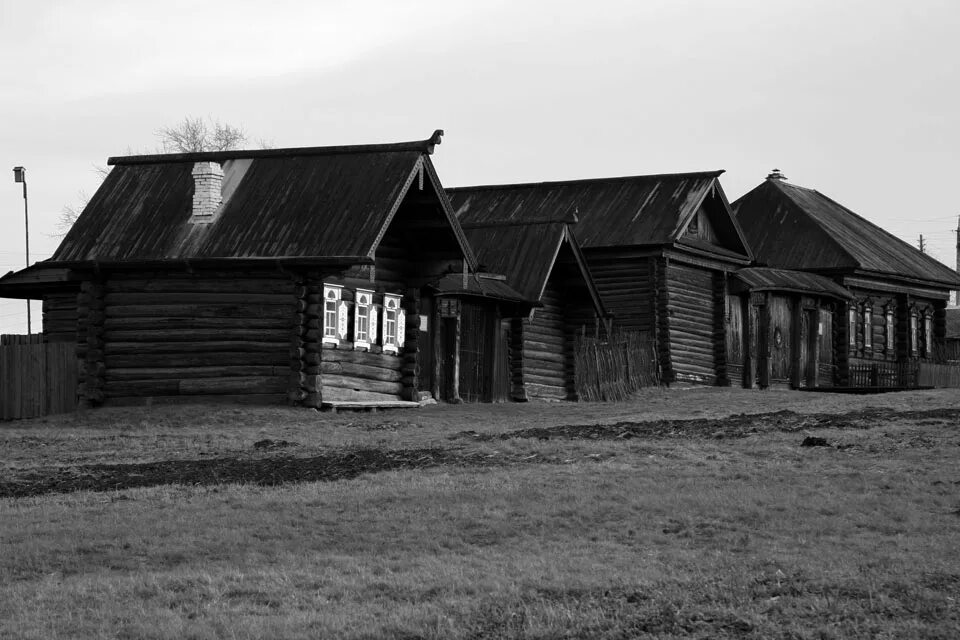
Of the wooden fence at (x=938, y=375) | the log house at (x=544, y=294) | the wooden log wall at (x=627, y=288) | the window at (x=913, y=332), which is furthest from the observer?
the window at (x=913, y=332)

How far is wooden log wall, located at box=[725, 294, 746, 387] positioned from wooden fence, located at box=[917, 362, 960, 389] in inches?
255

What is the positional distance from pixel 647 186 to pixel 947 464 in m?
29.6

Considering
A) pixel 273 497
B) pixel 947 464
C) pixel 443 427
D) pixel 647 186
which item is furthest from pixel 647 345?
pixel 273 497

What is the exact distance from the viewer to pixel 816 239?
58.0 m

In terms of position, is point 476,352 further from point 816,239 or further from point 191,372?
point 816,239

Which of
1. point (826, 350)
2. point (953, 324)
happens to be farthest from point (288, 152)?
point (953, 324)

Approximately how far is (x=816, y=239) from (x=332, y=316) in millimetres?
28222

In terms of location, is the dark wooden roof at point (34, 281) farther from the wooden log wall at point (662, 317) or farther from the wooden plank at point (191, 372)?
the wooden log wall at point (662, 317)

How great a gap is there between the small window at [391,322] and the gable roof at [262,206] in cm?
200

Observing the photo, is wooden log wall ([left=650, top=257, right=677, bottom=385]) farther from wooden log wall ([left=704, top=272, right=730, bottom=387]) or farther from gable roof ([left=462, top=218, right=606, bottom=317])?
gable roof ([left=462, top=218, right=606, bottom=317])

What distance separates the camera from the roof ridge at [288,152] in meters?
35.1

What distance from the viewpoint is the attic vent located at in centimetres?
3553

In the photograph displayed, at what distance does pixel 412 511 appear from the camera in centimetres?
1891

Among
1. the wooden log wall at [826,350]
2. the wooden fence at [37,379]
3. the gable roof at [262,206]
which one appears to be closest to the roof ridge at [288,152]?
the gable roof at [262,206]
